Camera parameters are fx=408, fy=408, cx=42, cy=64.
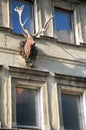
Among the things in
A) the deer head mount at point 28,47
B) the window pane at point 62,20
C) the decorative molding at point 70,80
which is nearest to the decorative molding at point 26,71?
the deer head mount at point 28,47

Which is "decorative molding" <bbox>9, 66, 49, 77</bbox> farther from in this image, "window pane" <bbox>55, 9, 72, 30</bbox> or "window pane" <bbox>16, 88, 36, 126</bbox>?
"window pane" <bbox>55, 9, 72, 30</bbox>

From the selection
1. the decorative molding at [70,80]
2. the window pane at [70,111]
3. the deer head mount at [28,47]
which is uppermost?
the deer head mount at [28,47]

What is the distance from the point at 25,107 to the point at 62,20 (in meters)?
4.23

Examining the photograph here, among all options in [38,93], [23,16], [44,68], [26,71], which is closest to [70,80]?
[44,68]

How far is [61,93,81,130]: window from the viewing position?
14570mm

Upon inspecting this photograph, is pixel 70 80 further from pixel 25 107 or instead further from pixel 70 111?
pixel 25 107

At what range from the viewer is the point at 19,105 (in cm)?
1384

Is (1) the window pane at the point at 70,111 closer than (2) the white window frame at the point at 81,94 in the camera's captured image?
Yes

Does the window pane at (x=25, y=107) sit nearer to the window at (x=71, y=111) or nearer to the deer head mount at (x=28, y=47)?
the deer head mount at (x=28, y=47)

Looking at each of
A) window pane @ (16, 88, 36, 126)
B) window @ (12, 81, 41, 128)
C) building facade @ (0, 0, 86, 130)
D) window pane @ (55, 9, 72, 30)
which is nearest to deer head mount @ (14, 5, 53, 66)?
building facade @ (0, 0, 86, 130)

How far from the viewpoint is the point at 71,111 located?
1487 cm

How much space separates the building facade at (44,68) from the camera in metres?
13.8

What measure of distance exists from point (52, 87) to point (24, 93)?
3.43ft

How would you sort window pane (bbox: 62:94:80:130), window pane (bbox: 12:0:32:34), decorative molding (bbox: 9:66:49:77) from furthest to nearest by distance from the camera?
window pane (bbox: 12:0:32:34)
window pane (bbox: 62:94:80:130)
decorative molding (bbox: 9:66:49:77)
